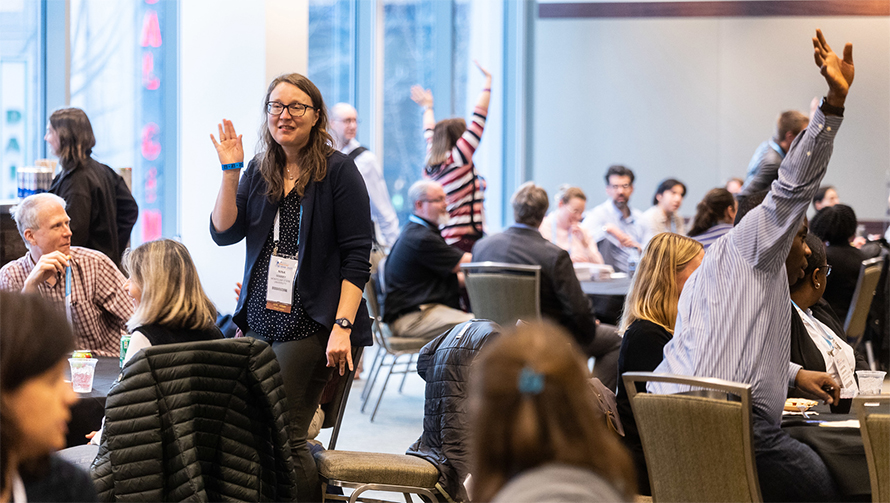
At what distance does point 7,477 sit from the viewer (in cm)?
125

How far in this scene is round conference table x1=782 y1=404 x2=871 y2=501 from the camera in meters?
2.28

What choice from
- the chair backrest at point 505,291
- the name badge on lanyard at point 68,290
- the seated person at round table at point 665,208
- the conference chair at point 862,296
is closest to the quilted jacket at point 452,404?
the name badge on lanyard at point 68,290

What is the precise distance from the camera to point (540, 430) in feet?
3.73

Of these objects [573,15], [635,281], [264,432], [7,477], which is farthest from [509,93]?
[7,477]

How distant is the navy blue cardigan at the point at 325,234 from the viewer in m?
2.72

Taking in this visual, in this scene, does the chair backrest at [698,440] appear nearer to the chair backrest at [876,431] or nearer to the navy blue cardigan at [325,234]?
the chair backrest at [876,431]

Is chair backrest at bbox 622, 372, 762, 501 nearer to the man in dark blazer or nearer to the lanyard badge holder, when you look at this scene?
the lanyard badge holder

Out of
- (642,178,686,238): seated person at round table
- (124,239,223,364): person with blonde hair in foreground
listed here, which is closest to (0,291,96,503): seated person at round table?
(124,239,223,364): person with blonde hair in foreground

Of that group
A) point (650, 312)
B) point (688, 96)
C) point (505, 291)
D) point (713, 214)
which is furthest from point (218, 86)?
point (688, 96)

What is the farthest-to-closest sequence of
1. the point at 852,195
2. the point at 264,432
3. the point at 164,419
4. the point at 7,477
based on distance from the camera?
the point at 852,195 < the point at 264,432 < the point at 164,419 < the point at 7,477

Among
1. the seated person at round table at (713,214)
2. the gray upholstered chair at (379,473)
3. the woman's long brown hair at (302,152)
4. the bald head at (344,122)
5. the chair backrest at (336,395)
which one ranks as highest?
the bald head at (344,122)

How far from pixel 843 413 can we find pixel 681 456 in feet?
2.55

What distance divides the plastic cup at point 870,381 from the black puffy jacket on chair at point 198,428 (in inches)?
67.2

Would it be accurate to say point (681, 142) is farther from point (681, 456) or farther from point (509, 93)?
point (681, 456)
